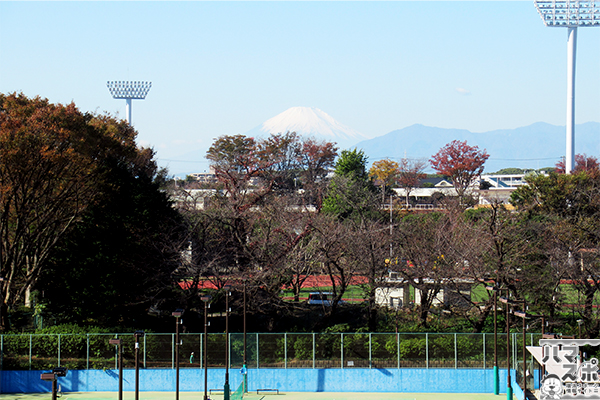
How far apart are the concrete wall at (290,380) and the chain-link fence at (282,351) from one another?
0.44 metres

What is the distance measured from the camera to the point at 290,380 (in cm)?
3059

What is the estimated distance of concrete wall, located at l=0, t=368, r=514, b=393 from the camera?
30141 mm

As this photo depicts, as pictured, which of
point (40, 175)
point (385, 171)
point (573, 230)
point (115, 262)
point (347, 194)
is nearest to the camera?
point (40, 175)

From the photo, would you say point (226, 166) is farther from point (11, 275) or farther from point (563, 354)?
point (563, 354)

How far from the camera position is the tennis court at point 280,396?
28.7 metres

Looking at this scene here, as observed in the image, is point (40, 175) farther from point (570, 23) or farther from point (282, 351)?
point (570, 23)

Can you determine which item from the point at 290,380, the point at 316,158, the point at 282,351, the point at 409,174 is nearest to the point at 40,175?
the point at 282,351

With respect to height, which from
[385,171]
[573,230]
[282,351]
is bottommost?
[282,351]

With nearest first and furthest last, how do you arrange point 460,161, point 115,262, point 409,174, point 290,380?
point 290,380 < point 115,262 < point 460,161 < point 409,174

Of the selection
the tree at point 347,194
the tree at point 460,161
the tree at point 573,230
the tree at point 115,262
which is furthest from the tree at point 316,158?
the tree at point 115,262

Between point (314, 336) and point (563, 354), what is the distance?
41.5 feet

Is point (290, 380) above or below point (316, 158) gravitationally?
below

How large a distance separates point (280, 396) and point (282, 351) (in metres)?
2.62

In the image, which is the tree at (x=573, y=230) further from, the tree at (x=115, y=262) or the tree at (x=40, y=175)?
the tree at (x=40, y=175)
